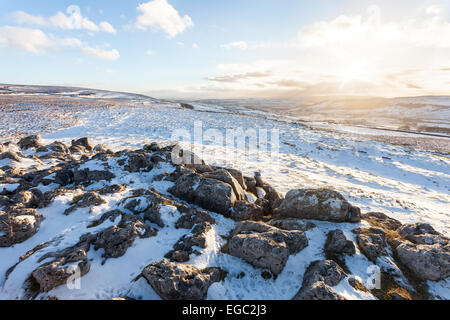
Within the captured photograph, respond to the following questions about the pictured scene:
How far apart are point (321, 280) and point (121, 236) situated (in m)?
6.15

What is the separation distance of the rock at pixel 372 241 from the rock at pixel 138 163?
10998 millimetres

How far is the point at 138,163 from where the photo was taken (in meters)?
12.8

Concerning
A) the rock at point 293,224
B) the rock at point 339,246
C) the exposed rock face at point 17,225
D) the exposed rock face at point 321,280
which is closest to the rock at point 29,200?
the exposed rock face at point 17,225

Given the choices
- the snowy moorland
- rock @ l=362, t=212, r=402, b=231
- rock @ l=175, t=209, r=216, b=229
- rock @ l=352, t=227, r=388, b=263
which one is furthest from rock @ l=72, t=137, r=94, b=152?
rock @ l=362, t=212, r=402, b=231

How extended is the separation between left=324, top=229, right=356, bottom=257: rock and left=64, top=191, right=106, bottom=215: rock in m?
8.95

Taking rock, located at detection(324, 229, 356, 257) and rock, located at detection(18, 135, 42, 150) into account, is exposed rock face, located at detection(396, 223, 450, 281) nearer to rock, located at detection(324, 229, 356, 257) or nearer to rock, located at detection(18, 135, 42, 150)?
rock, located at detection(324, 229, 356, 257)

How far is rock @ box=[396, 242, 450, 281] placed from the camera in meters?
6.31

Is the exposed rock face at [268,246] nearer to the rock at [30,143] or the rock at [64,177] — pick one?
the rock at [64,177]

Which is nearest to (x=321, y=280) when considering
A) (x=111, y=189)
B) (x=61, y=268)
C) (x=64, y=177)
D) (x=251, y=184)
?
(x=61, y=268)

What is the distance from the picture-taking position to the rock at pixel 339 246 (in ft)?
23.7

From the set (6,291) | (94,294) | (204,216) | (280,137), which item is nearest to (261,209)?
(204,216)

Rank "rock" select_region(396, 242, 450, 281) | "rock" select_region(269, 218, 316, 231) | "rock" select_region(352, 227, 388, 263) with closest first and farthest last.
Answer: "rock" select_region(396, 242, 450, 281)
"rock" select_region(352, 227, 388, 263)
"rock" select_region(269, 218, 316, 231)
